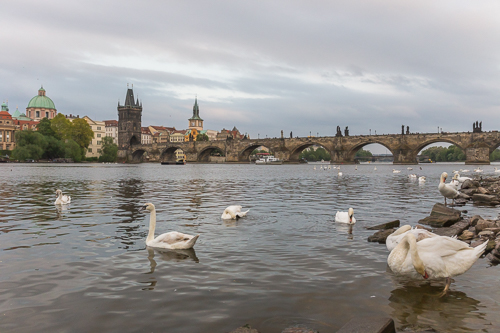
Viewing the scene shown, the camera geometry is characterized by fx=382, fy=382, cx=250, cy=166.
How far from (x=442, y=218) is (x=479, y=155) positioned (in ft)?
232

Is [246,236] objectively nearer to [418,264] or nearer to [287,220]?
[287,220]

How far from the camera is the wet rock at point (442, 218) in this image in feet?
27.8

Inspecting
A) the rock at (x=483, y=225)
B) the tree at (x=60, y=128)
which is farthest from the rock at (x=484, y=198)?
the tree at (x=60, y=128)

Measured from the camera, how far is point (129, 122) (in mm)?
126438

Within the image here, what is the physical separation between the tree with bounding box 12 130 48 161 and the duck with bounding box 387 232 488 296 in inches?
3123

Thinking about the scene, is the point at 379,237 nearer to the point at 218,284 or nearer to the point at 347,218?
the point at 347,218

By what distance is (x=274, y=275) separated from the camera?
5.22 meters

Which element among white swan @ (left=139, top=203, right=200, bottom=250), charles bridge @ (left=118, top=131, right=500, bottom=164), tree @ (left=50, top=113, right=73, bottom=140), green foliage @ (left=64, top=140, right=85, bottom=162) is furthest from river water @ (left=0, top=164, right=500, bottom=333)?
tree @ (left=50, top=113, right=73, bottom=140)

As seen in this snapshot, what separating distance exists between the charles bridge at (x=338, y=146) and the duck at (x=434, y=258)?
73.7 metres

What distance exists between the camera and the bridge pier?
2681 inches

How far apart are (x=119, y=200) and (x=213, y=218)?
225 inches

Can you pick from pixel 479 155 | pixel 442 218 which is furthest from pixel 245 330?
pixel 479 155

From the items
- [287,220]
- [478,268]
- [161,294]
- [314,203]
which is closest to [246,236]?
[287,220]

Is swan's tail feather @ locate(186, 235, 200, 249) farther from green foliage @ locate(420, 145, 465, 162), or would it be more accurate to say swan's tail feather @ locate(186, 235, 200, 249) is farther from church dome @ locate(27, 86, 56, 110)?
church dome @ locate(27, 86, 56, 110)
